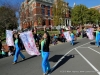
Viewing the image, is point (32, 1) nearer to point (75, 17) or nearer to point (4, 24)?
point (75, 17)

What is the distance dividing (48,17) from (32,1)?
8.96 meters

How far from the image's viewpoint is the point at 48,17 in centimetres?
5747

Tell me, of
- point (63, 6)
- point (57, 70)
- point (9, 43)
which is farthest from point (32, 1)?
point (57, 70)

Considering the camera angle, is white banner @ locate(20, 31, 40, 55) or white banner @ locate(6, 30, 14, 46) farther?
white banner @ locate(6, 30, 14, 46)

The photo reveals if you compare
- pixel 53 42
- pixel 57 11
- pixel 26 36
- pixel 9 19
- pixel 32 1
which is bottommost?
pixel 53 42

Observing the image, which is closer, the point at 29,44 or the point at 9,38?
the point at 29,44

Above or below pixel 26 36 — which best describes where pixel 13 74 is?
below

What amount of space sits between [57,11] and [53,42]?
24140 mm

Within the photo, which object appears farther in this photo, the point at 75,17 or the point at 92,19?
the point at 92,19

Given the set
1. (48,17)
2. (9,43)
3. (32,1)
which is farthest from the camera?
(48,17)

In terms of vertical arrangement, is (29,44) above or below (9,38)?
below

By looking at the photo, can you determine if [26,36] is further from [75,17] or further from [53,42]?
[75,17]

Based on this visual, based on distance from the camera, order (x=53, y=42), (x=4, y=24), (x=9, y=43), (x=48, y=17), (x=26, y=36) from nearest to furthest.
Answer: (x=26, y=36)
(x=9, y=43)
(x=53, y=42)
(x=4, y=24)
(x=48, y=17)

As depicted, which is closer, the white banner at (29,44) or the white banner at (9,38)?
the white banner at (29,44)
